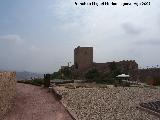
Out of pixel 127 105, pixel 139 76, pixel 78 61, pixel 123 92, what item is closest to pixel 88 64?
pixel 78 61

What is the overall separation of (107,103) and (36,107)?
4877 millimetres

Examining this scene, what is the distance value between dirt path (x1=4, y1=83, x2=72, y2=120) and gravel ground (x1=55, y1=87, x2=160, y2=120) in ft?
2.44

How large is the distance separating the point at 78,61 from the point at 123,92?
3374 cm

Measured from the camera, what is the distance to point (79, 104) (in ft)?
72.3

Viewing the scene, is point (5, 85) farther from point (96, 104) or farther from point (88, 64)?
point (88, 64)

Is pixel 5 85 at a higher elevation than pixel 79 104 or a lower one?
higher

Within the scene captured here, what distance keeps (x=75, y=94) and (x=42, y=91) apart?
3.39m

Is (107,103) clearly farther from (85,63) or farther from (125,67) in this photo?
(85,63)

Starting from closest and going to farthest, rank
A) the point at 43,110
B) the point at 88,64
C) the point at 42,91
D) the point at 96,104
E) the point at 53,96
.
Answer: the point at 43,110, the point at 96,104, the point at 53,96, the point at 42,91, the point at 88,64

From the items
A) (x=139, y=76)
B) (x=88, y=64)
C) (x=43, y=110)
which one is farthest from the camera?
(x=88, y=64)

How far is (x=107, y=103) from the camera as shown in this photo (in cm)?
2273

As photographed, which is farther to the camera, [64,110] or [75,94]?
[75,94]

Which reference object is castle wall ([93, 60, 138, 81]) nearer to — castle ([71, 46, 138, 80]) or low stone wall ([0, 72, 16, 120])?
castle ([71, 46, 138, 80])

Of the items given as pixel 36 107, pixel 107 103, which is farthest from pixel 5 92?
pixel 107 103
